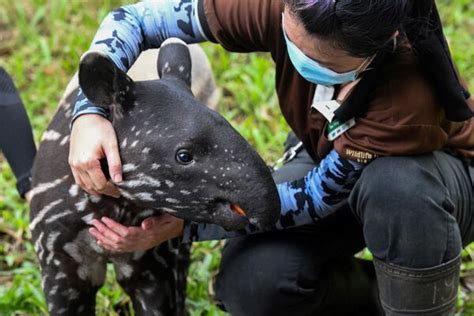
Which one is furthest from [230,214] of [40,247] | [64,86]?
[64,86]

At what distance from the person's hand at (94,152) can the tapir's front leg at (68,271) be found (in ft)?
0.94

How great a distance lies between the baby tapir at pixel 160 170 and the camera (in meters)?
2.41

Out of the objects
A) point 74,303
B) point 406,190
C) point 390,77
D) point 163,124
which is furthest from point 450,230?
point 74,303

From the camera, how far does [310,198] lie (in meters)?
2.95

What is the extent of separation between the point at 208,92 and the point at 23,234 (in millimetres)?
1103

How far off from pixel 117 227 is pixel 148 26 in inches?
26.5

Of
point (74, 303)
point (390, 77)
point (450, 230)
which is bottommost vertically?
point (74, 303)

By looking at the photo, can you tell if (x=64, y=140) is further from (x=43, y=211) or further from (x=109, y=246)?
(x=109, y=246)

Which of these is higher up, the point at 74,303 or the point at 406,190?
the point at 406,190

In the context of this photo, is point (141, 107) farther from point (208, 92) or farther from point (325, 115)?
point (208, 92)

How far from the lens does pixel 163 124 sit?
2.45 m

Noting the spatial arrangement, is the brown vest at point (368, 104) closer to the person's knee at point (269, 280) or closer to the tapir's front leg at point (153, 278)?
the person's knee at point (269, 280)

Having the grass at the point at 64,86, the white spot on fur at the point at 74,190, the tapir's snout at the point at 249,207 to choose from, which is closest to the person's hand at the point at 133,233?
the white spot on fur at the point at 74,190

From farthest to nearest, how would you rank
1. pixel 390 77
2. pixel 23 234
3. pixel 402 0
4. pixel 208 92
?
1. pixel 23 234
2. pixel 208 92
3. pixel 390 77
4. pixel 402 0
